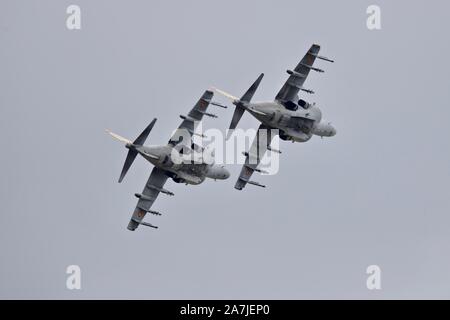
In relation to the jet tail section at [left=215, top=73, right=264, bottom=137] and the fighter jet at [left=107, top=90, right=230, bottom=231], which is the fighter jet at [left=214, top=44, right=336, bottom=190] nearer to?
the jet tail section at [left=215, top=73, right=264, bottom=137]

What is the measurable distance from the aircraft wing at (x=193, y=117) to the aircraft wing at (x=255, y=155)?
7.77 m

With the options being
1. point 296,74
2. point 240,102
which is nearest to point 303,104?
point 296,74

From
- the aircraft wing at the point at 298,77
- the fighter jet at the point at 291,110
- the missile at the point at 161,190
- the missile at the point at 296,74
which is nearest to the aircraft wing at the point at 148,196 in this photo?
the missile at the point at 161,190

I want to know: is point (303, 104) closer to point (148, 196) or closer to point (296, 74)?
point (296, 74)

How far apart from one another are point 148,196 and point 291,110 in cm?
1851

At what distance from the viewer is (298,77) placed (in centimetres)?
13750

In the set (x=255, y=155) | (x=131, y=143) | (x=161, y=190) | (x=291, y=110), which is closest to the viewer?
(x=131, y=143)

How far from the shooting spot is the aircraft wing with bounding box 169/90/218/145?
137625 mm

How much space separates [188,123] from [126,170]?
7779mm

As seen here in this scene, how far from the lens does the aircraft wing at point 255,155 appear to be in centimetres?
14409

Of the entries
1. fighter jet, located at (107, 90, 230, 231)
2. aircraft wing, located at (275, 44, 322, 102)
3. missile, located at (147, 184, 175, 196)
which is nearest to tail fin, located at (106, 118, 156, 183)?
fighter jet, located at (107, 90, 230, 231)
